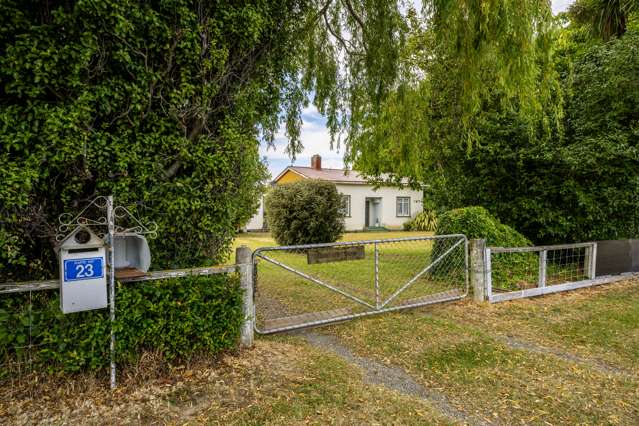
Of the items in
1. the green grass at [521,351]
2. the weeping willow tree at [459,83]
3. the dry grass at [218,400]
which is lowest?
the green grass at [521,351]

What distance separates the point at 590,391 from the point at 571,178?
5.67 meters

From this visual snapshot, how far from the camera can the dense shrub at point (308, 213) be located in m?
12.3

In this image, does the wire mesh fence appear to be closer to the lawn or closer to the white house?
the lawn

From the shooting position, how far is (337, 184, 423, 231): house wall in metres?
22.5

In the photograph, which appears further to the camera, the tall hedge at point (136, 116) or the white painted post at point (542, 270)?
the white painted post at point (542, 270)

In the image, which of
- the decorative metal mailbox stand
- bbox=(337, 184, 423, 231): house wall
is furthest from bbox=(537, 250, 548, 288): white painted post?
bbox=(337, 184, 423, 231): house wall

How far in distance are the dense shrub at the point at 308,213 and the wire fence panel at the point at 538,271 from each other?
6.39m

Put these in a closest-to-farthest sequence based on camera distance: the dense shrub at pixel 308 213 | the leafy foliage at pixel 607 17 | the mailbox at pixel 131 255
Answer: the mailbox at pixel 131 255, the leafy foliage at pixel 607 17, the dense shrub at pixel 308 213

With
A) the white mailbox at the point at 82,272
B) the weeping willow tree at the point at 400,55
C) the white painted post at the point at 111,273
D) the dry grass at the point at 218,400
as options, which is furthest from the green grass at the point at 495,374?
the weeping willow tree at the point at 400,55

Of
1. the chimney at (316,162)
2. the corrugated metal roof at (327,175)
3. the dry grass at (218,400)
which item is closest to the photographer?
the dry grass at (218,400)

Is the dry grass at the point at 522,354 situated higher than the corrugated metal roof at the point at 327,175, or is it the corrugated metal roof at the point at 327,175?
the corrugated metal roof at the point at 327,175

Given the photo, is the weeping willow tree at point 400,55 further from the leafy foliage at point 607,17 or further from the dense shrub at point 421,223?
the dense shrub at point 421,223

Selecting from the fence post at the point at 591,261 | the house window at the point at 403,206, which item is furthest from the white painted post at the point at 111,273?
the house window at the point at 403,206

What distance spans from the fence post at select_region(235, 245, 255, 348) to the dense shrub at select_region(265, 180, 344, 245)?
8.16 metres
